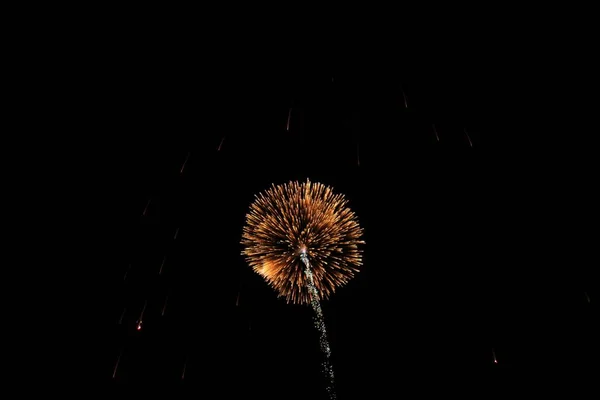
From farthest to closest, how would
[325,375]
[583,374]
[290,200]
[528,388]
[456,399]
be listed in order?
[456,399], [528,388], [583,374], [325,375], [290,200]

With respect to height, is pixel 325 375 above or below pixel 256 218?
below

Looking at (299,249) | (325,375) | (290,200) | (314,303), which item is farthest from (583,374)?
(290,200)

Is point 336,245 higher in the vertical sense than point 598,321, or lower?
higher

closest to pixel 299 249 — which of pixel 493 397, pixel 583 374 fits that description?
pixel 493 397

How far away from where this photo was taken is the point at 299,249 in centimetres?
858

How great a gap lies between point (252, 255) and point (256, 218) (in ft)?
2.99

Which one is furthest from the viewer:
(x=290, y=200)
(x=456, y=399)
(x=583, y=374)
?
(x=456, y=399)

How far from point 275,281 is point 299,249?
0.97 m

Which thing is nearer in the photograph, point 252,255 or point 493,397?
point 252,255

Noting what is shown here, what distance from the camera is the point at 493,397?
12664 mm

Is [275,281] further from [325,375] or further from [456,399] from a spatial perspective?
[456,399]

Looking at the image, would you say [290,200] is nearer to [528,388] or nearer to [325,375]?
[325,375]

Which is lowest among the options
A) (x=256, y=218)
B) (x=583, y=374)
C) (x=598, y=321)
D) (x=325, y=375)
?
(x=325, y=375)

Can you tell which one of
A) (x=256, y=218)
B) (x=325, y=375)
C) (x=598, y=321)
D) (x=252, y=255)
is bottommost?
(x=325, y=375)
